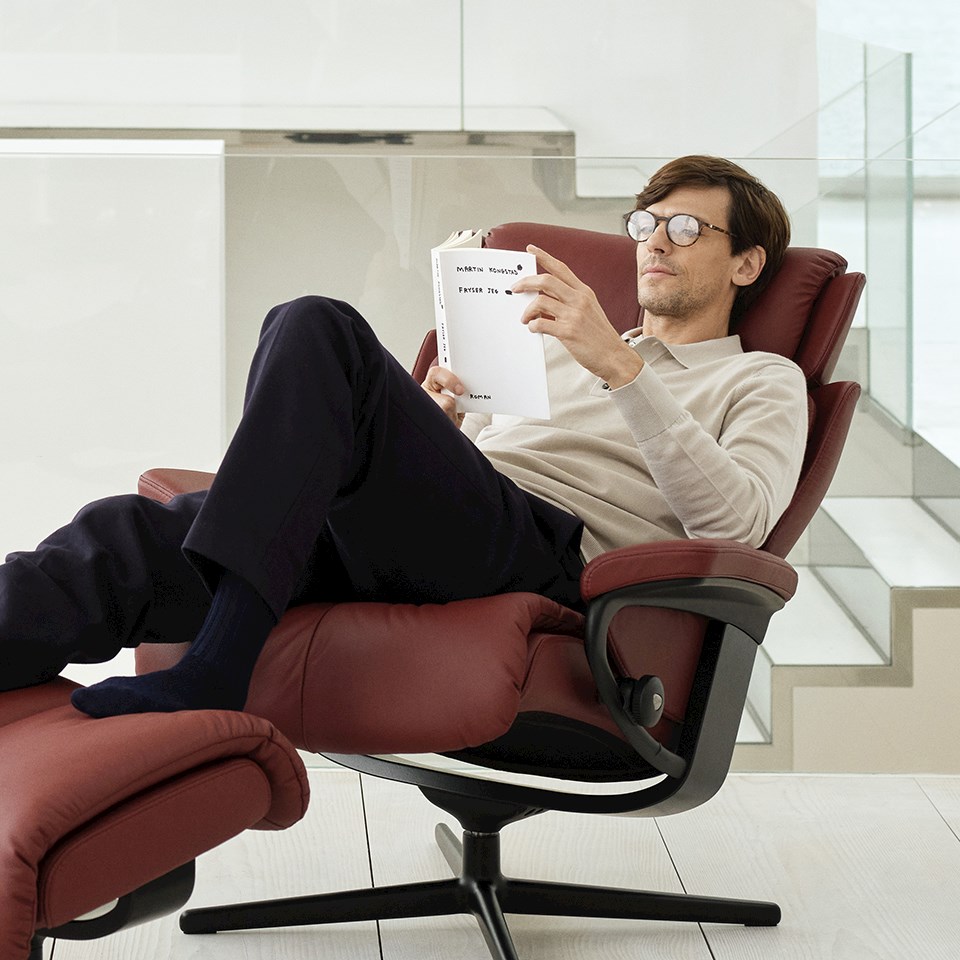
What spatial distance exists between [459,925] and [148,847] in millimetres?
813

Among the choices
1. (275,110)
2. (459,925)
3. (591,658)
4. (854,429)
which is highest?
(275,110)

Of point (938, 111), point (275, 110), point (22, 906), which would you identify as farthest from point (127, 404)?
point (938, 111)

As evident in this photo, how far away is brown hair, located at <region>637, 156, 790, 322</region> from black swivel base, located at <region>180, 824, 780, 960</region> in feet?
2.76

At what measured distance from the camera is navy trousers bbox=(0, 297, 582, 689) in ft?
4.04

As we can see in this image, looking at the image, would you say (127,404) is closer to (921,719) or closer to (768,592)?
(768,592)

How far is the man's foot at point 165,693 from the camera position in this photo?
1.13m

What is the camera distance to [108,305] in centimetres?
Answer: 230

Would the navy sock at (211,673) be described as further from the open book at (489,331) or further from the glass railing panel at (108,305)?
the glass railing panel at (108,305)

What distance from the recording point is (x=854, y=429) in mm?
2361

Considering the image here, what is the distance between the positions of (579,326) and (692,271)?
18.0 inches

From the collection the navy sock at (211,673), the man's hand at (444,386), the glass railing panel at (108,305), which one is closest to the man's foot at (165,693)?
the navy sock at (211,673)

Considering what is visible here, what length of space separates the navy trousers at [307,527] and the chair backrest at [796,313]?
12.9 inches

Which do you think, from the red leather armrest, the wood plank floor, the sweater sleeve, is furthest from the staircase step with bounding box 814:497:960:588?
the red leather armrest

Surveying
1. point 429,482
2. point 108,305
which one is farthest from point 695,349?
point 108,305
